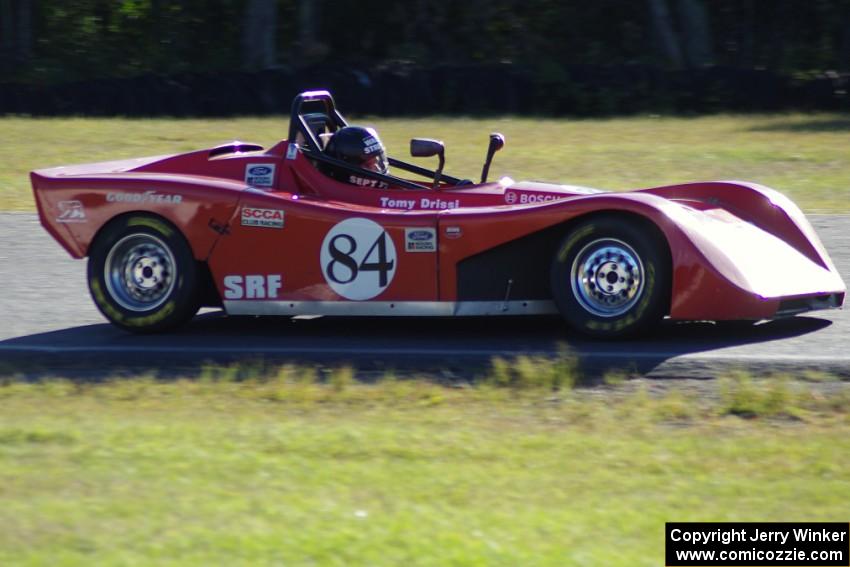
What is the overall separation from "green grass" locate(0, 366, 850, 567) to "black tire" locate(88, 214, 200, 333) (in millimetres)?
1171

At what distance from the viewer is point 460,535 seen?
430cm

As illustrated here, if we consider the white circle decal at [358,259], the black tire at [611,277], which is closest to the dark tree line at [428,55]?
the white circle decal at [358,259]

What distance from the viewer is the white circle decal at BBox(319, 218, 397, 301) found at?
754cm

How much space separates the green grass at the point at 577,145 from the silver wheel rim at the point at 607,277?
681cm

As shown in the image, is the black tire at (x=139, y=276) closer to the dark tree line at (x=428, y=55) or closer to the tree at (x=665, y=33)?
the dark tree line at (x=428, y=55)

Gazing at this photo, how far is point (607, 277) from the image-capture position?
23.7ft

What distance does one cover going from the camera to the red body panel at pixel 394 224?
7.09m

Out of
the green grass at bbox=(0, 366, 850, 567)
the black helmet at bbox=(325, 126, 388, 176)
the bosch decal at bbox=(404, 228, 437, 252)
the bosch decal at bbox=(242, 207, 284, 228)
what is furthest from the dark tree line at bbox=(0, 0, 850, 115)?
the green grass at bbox=(0, 366, 850, 567)

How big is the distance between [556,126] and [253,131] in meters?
5.24

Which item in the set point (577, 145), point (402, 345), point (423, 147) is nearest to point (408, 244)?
point (402, 345)

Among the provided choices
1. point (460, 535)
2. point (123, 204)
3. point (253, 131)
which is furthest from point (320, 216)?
point (253, 131)

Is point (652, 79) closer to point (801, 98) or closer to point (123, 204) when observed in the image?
point (801, 98)

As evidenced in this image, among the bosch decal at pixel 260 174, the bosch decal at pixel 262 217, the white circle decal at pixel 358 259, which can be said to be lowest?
the white circle decal at pixel 358 259

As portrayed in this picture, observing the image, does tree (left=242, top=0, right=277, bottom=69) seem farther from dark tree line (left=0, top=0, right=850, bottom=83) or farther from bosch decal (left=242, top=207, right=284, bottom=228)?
bosch decal (left=242, top=207, right=284, bottom=228)
